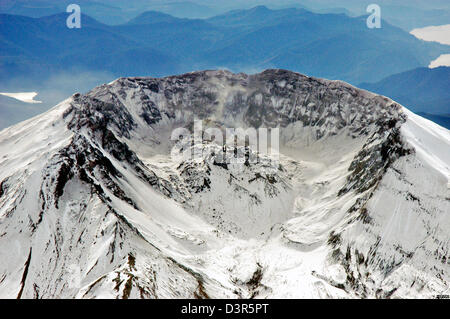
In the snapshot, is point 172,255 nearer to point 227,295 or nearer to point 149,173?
point 227,295

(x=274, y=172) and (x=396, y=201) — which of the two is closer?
(x=396, y=201)

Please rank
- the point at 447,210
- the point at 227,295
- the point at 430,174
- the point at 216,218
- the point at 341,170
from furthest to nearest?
1. the point at 341,170
2. the point at 216,218
3. the point at 430,174
4. the point at 447,210
5. the point at 227,295

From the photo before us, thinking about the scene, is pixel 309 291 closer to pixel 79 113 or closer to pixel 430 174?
pixel 430 174

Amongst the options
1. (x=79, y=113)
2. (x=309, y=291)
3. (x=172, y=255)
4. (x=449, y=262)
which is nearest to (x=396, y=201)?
(x=449, y=262)

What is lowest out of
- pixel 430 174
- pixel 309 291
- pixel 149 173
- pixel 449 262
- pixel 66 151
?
pixel 309 291

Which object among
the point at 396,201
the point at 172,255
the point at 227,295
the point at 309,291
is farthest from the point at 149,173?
the point at 396,201

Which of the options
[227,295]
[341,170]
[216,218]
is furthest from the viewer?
[341,170]

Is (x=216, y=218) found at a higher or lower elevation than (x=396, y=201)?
lower
